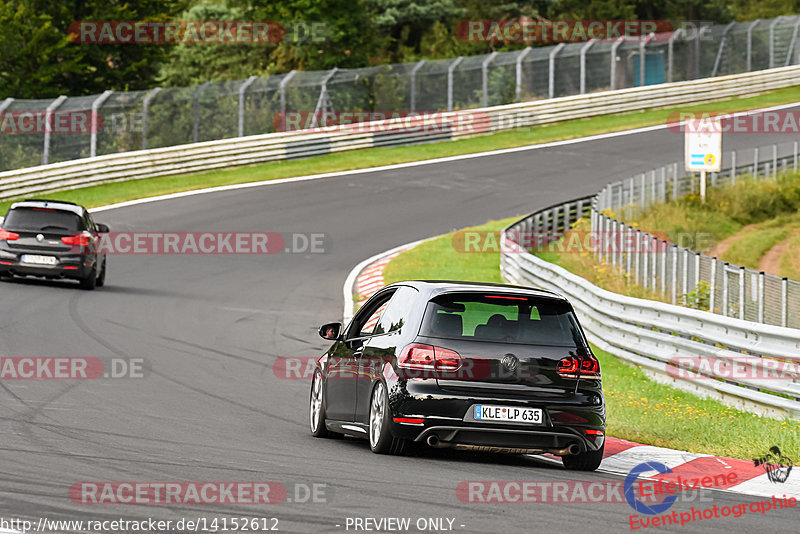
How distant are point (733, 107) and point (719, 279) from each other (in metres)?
37.0

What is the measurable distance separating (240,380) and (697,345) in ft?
16.8

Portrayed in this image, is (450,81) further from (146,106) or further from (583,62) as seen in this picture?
(146,106)

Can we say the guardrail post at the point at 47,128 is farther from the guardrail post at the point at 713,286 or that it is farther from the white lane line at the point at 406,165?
the guardrail post at the point at 713,286

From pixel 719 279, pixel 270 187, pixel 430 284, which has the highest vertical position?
pixel 430 284

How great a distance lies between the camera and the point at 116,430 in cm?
1037

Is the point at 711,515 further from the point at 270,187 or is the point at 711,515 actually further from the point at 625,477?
the point at 270,187

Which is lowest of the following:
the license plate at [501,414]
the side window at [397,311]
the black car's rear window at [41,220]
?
the black car's rear window at [41,220]

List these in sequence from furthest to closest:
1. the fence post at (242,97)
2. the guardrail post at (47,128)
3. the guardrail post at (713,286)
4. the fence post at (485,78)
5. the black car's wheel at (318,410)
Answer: the fence post at (485,78) → the fence post at (242,97) → the guardrail post at (47,128) → the guardrail post at (713,286) → the black car's wheel at (318,410)

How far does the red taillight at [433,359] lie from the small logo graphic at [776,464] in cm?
232

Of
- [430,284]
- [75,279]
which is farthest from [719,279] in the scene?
[75,279]

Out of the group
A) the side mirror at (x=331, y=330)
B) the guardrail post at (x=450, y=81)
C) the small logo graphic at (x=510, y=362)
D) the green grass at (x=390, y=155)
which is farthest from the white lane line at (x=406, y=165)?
the small logo graphic at (x=510, y=362)

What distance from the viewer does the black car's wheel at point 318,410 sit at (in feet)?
35.6

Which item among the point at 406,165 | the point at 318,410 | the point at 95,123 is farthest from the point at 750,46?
the point at 318,410

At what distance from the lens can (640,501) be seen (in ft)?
25.0
